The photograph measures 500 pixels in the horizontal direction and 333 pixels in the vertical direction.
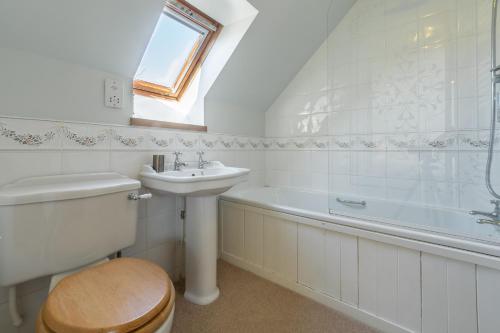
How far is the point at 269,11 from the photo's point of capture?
1.61 meters

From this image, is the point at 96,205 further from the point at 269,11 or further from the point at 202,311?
the point at 269,11

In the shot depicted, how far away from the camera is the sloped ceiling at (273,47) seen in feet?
5.49

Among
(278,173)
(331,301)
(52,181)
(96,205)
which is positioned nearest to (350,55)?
(278,173)

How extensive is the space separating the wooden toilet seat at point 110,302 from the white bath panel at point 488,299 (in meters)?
1.25

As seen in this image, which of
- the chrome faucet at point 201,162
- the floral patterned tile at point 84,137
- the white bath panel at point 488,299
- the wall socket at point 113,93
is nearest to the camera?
the white bath panel at point 488,299

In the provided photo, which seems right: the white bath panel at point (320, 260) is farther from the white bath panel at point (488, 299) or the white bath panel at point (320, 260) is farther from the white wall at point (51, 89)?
the white wall at point (51, 89)

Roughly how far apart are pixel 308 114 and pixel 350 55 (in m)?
0.59

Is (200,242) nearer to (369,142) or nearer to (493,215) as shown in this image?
(369,142)

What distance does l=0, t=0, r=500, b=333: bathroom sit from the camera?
3.05ft

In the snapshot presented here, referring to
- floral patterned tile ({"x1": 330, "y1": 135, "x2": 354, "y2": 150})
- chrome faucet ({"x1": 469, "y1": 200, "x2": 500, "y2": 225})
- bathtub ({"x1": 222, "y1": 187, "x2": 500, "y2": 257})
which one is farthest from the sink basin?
chrome faucet ({"x1": 469, "y1": 200, "x2": 500, "y2": 225})

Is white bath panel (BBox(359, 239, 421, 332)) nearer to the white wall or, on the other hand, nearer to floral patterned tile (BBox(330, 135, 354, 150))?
floral patterned tile (BBox(330, 135, 354, 150))

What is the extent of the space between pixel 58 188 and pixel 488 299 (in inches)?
72.9

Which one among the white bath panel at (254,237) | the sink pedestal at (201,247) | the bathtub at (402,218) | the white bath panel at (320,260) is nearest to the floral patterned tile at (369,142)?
the bathtub at (402,218)

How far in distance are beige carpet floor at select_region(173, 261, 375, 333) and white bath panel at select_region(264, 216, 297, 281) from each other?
0.12m
